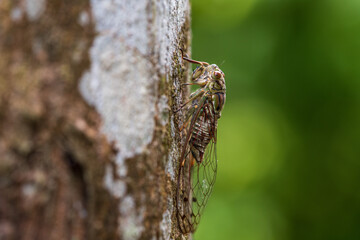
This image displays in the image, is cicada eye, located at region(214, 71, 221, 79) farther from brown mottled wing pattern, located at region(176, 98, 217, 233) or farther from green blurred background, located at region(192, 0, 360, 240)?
green blurred background, located at region(192, 0, 360, 240)

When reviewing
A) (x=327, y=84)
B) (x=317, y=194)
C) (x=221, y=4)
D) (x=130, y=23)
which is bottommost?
(x=317, y=194)

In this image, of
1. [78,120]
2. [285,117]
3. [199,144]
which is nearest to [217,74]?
[199,144]

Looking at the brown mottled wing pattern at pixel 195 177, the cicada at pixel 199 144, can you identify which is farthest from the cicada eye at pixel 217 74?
the brown mottled wing pattern at pixel 195 177

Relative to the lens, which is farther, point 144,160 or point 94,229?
point 144,160

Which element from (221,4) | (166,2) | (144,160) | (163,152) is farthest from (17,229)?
(221,4)

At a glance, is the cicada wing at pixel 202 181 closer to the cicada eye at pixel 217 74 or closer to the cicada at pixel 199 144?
the cicada at pixel 199 144

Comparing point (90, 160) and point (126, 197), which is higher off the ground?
point (90, 160)

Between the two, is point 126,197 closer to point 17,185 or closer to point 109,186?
point 109,186
